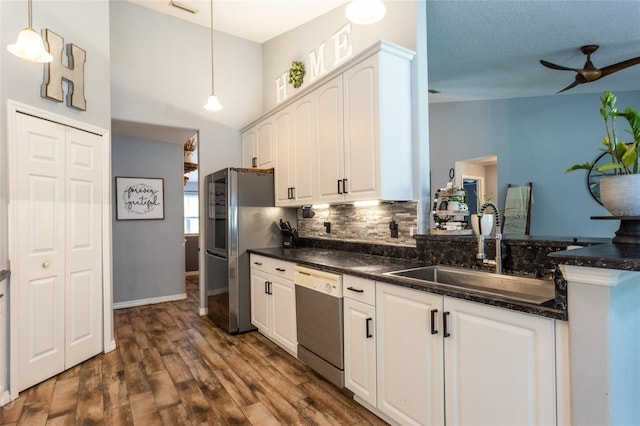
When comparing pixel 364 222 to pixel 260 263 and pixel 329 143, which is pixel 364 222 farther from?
pixel 260 263

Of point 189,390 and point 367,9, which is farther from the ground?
point 367,9

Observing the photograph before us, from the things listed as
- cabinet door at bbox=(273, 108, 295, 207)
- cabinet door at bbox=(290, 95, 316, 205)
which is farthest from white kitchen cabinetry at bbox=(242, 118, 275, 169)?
cabinet door at bbox=(290, 95, 316, 205)

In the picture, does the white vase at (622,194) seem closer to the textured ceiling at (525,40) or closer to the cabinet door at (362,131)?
the cabinet door at (362,131)

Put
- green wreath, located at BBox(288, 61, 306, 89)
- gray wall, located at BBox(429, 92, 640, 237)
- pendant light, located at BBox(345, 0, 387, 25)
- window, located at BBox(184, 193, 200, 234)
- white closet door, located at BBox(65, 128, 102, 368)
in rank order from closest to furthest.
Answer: pendant light, located at BBox(345, 0, 387, 25)
white closet door, located at BBox(65, 128, 102, 368)
green wreath, located at BBox(288, 61, 306, 89)
gray wall, located at BBox(429, 92, 640, 237)
window, located at BBox(184, 193, 200, 234)

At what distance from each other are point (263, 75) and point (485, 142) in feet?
11.8

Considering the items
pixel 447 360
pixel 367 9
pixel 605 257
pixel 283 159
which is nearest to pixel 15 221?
pixel 283 159

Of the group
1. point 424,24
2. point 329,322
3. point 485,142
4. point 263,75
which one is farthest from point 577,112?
point 329,322

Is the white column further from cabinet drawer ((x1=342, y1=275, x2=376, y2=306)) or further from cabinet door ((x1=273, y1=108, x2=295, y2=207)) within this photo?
cabinet door ((x1=273, y1=108, x2=295, y2=207))

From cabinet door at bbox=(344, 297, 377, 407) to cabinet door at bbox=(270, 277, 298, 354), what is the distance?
2.34ft

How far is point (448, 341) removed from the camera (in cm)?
167

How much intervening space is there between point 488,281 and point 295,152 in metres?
2.17

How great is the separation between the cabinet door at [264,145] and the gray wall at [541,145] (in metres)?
3.03

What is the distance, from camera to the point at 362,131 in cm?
268

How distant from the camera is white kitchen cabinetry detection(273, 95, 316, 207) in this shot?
130 inches
